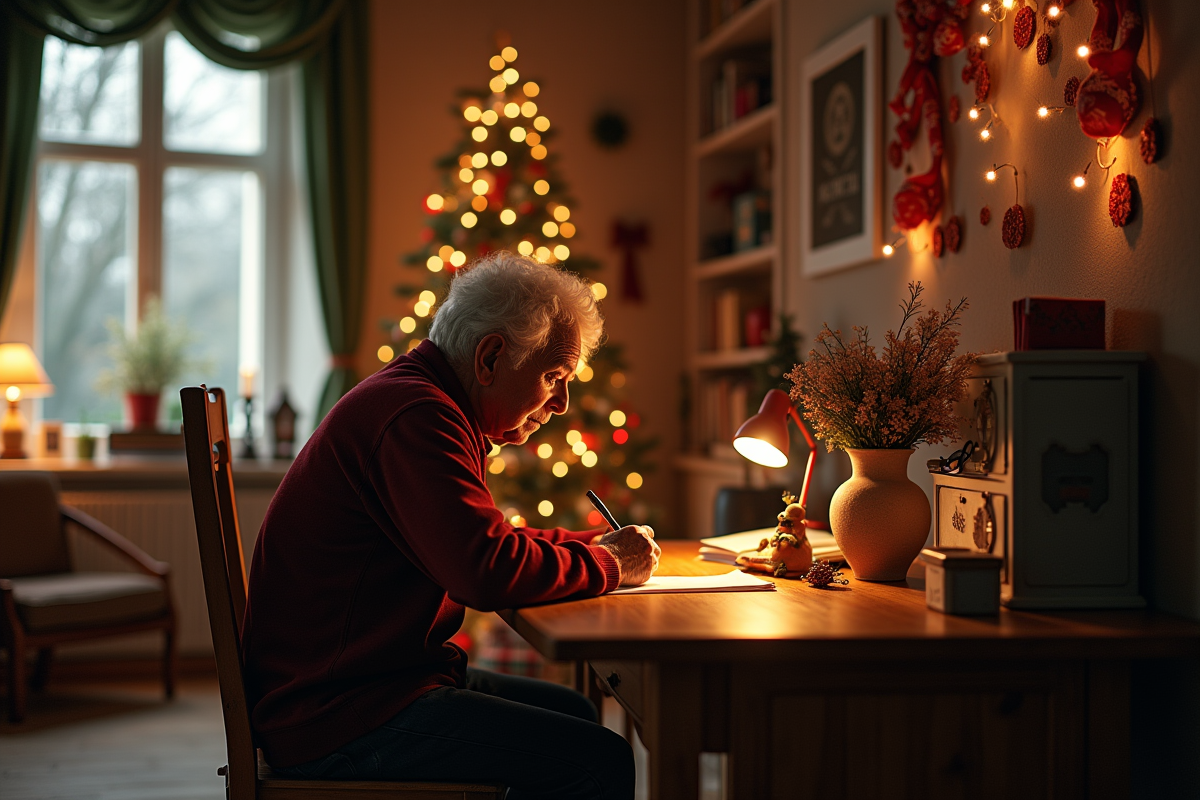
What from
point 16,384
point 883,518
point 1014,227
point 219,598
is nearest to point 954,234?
point 1014,227

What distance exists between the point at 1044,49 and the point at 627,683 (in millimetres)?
1309

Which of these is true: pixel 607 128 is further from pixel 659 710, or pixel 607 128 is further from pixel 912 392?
pixel 659 710

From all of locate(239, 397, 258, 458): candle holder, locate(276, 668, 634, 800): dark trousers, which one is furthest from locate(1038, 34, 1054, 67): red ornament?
locate(239, 397, 258, 458): candle holder

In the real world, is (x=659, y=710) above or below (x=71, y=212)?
below

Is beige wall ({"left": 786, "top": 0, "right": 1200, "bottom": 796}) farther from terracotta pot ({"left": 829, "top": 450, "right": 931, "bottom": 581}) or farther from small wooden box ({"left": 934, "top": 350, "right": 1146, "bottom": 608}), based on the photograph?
terracotta pot ({"left": 829, "top": 450, "right": 931, "bottom": 581})

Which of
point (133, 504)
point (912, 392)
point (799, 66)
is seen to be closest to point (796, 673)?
point (912, 392)

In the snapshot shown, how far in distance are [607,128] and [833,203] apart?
2011mm

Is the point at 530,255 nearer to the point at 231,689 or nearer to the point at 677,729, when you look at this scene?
the point at 231,689

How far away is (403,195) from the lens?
4.56m

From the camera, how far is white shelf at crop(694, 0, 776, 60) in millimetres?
3882

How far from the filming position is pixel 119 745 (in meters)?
3.26

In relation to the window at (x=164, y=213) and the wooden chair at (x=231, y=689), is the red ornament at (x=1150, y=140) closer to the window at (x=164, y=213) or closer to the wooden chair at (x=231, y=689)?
the wooden chair at (x=231, y=689)

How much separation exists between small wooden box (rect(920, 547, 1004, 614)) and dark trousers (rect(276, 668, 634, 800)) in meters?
0.56

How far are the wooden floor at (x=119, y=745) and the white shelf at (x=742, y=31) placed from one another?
2.65m
